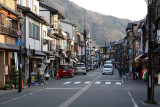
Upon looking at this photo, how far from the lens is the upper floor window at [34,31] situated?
1359 inches

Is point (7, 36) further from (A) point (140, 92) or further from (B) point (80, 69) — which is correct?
(B) point (80, 69)

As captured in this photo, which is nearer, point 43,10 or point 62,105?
point 62,105

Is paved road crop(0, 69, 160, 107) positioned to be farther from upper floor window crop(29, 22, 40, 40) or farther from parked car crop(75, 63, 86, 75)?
parked car crop(75, 63, 86, 75)

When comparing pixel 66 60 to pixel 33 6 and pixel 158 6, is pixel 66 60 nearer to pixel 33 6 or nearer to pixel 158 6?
pixel 33 6

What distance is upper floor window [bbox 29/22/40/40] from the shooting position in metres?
34.5

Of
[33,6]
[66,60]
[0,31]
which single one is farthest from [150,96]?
[66,60]

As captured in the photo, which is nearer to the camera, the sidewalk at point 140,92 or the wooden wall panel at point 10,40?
the sidewalk at point 140,92

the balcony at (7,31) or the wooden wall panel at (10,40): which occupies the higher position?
the balcony at (7,31)

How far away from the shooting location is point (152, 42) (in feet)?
47.9

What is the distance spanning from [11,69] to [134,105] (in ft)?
46.4

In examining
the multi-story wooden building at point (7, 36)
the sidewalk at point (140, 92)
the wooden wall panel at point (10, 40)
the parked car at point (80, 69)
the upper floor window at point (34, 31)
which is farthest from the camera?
the parked car at point (80, 69)

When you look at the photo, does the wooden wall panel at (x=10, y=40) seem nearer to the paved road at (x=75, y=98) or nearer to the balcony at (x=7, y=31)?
the balcony at (x=7, y=31)

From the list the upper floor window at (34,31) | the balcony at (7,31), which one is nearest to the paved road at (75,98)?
the balcony at (7,31)

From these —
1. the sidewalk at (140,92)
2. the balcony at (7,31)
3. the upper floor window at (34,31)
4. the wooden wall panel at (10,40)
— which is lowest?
the sidewalk at (140,92)
